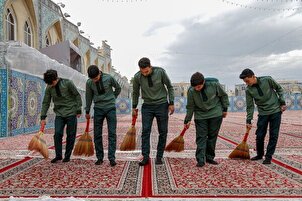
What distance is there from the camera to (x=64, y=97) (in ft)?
11.1

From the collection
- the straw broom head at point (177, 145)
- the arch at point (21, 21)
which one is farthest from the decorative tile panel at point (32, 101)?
the straw broom head at point (177, 145)

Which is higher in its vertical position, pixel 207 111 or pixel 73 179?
pixel 207 111

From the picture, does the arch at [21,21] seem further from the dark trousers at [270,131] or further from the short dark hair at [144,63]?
the dark trousers at [270,131]

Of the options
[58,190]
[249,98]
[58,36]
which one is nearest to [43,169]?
[58,190]

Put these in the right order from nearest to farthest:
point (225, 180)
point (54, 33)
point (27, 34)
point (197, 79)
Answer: point (225, 180) < point (197, 79) < point (27, 34) < point (54, 33)

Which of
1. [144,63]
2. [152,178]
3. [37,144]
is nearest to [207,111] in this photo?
[144,63]

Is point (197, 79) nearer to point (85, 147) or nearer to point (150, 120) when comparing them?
point (150, 120)

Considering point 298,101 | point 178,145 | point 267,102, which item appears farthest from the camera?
point 298,101

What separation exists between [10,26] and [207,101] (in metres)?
8.27

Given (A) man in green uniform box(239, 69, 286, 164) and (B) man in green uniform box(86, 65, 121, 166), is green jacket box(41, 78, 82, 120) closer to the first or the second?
(B) man in green uniform box(86, 65, 121, 166)

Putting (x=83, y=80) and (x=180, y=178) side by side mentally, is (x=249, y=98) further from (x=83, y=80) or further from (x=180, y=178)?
(x=83, y=80)

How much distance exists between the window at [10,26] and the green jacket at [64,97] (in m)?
6.74

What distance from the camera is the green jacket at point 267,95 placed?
3281 mm

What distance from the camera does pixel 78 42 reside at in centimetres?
1623
